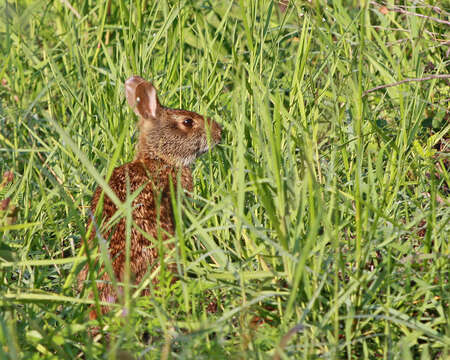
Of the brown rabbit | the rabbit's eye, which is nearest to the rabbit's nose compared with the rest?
the brown rabbit

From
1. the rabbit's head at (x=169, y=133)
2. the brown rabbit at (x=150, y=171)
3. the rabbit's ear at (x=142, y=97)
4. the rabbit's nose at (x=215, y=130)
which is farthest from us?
the rabbit's head at (x=169, y=133)

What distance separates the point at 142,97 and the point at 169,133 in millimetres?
424

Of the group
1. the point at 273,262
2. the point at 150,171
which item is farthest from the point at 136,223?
the point at 273,262

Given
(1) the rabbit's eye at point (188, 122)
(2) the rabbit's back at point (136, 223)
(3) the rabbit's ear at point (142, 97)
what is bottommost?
(2) the rabbit's back at point (136, 223)

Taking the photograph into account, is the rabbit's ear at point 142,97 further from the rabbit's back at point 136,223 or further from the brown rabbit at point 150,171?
the rabbit's back at point 136,223

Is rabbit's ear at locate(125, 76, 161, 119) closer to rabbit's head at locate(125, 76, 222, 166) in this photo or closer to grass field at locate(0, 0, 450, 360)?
rabbit's head at locate(125, 76, 222, 166)

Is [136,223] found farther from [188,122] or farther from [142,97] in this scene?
[188,122]

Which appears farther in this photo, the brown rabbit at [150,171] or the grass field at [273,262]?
the brown rabbit at [150,171]

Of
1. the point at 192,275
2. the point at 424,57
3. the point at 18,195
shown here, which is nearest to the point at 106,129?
the point at 18,195

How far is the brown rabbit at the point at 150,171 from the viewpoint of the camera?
355 centimetres

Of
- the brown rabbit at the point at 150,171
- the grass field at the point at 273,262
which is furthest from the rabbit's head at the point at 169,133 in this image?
the grass field at the point at 273,262

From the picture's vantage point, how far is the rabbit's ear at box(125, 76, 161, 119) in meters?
4.27

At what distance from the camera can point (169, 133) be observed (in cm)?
478

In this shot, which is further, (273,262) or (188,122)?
(188,122)
